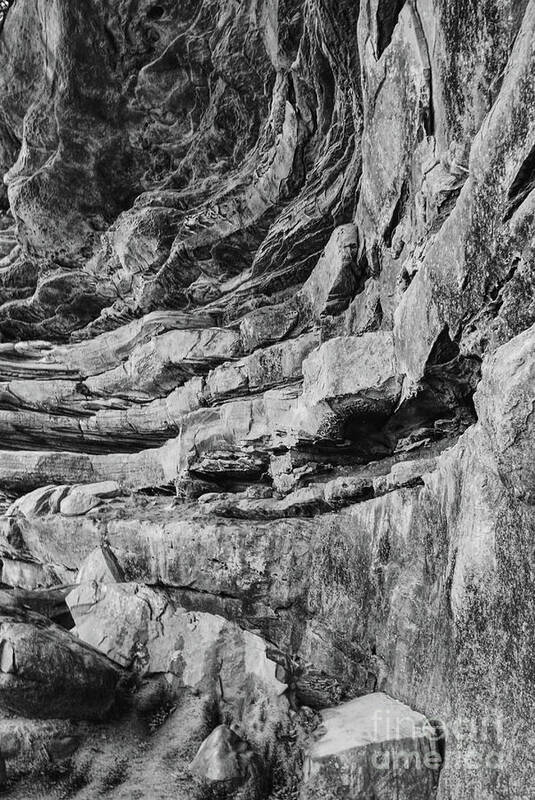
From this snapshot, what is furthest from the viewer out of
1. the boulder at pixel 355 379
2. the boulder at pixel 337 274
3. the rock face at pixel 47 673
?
the boulder at pixel 337 274

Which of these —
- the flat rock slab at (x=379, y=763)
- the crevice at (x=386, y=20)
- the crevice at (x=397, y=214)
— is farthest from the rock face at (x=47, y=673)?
the crevice at (x=386, y=20)

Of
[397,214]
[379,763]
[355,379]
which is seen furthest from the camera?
[397,214]

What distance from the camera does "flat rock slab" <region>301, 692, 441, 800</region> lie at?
7785 millimetres

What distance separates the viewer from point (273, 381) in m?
18.8

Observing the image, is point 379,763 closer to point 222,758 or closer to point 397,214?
point 222,758

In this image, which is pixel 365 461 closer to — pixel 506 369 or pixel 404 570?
pixel 404 570

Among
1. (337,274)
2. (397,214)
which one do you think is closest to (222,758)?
(397,214)

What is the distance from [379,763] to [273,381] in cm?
1247

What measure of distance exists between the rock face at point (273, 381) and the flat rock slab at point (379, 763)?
0.20 feet

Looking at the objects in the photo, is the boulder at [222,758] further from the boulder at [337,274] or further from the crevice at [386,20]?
the crevice at [386,20]

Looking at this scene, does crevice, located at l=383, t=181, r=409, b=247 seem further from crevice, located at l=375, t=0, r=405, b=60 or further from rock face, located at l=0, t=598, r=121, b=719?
rock face, located at l=0, t=598, r=121, b=719

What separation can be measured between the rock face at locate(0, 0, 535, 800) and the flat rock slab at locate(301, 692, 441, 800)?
0.06 metres

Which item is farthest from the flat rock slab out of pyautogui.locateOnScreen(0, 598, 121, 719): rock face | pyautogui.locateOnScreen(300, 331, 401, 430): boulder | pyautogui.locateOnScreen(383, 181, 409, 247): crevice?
pyautogui.locateOnScreen(383, 181, 409, 247): crevice

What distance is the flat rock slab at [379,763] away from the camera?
7.79 metres
